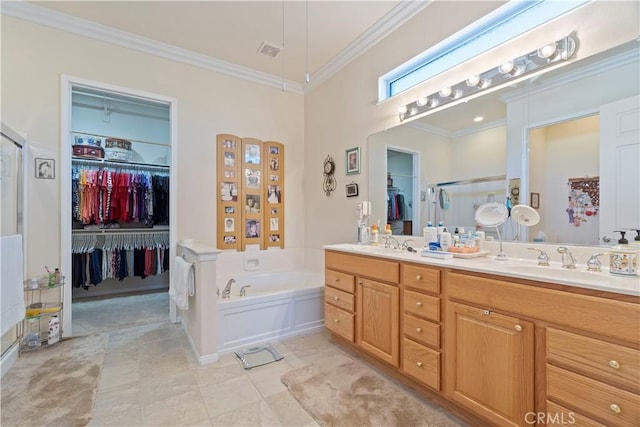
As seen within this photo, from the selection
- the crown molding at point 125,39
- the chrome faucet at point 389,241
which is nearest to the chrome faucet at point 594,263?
the chrome faucet at point 389,241

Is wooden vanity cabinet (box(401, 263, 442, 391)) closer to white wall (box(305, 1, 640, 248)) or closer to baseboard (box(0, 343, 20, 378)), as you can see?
white wall (box(305, 1, 640, 248))

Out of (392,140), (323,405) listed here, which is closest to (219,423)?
(323,405)

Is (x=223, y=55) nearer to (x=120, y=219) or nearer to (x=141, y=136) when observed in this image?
(x=141, y=136)

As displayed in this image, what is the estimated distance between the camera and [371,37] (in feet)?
9.35

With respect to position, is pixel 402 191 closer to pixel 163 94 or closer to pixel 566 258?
pixel 566 258

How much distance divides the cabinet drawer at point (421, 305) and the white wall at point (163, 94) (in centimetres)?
232

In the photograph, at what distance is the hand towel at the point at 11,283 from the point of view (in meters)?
1.92

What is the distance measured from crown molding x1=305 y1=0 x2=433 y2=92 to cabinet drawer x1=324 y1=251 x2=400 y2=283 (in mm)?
2173

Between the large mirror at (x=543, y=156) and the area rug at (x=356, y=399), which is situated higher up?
the large mirror at (x=543, y=156)

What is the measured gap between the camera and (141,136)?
434 cm

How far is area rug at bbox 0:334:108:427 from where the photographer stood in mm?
1635

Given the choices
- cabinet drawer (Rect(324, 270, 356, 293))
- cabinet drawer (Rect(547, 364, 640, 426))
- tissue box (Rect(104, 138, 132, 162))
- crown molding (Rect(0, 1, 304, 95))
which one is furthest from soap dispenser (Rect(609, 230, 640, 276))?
tissue box (Rect(104, 138, 132, 162))

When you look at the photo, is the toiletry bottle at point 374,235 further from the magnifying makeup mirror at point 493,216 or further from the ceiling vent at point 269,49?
the ceiling vent at point 269,49

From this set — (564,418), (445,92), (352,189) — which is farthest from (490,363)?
(352,189)
